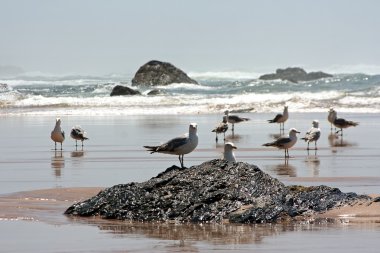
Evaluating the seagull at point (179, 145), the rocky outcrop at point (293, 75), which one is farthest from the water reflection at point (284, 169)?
the rocky outcrop at point (293, 75)

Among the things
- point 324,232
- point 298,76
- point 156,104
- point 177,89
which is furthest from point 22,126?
point 298,76

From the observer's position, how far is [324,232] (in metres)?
10.2

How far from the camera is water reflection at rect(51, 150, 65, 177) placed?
684 inches

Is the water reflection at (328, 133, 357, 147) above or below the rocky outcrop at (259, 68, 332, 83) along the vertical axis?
below

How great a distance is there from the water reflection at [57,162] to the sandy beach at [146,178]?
2 centimetres

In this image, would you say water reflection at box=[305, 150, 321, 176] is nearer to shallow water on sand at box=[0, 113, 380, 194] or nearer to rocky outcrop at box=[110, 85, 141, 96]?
shallow water on sand at box=[0, 113, 380, 194]

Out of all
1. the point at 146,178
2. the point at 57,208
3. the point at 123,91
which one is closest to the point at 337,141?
the point at 146,178

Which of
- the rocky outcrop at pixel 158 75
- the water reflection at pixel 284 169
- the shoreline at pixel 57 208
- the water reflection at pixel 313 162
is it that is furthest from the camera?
the rocky outcrop at pixel 158 75

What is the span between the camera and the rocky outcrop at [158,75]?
6912cm

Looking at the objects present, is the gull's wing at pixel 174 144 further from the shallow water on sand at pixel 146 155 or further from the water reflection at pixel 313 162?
the water reflection at pixel 313 162

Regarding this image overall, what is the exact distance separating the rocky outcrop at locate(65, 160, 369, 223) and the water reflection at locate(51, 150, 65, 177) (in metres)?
4.96

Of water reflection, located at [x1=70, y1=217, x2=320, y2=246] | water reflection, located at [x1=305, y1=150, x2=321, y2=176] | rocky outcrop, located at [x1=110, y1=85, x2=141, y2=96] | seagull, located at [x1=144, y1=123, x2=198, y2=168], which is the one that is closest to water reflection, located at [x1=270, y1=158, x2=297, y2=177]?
water reflection, located at [x1=305, y1=150, x2=321, y2=176]

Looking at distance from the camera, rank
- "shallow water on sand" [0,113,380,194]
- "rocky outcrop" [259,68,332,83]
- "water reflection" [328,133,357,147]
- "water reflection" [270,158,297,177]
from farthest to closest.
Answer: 1. "rocky outcrop" [259,68,332,83]
2. "water reflection" [328,133,357,147]
3. "water reflection" [270,158,297,177]
4. "shallow water on sand" [0,113,380,194]

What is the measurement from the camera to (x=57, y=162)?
1928 cm
